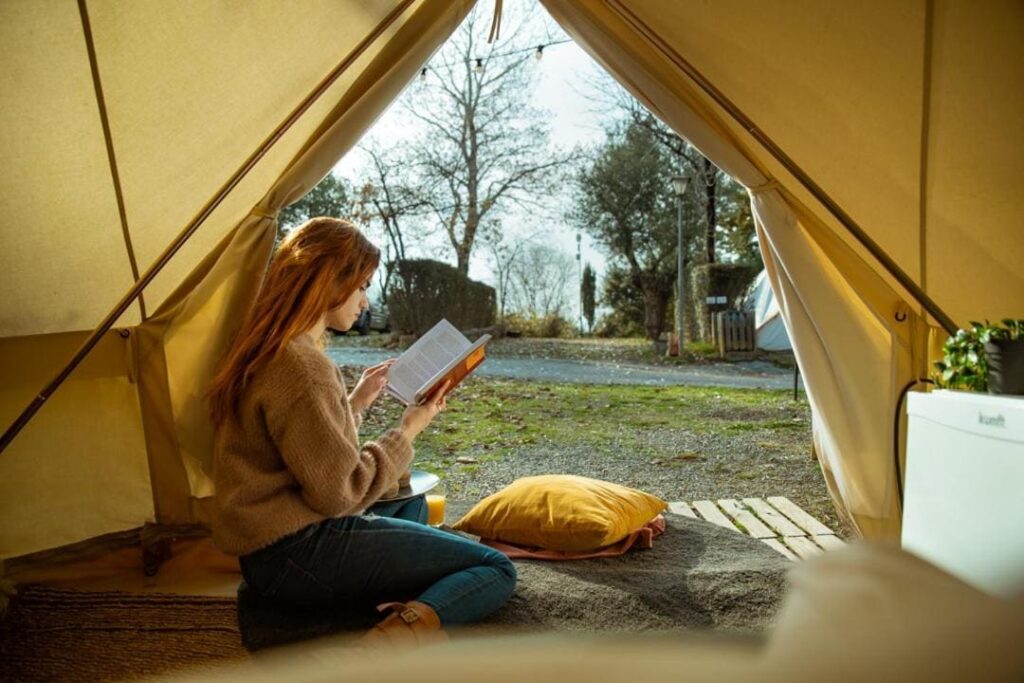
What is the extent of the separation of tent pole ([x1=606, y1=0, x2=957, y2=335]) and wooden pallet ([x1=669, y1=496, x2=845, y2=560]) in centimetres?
79

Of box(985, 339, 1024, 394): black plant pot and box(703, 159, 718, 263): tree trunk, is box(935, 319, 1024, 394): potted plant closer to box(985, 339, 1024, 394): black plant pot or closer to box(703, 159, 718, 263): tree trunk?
box(985, 339, 1024, 394): black plant pot

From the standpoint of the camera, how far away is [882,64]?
2189mm

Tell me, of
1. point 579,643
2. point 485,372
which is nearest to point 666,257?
point 485,372

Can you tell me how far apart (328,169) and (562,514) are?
4.00ft

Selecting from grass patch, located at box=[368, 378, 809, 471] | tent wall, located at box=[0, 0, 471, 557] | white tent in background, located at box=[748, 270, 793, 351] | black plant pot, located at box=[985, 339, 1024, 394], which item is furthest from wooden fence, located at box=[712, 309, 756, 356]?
black plant pot, located at box=[985, 339, 1024, 394]

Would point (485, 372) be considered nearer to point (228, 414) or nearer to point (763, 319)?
point (763, 319)

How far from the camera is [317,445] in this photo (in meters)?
1.53

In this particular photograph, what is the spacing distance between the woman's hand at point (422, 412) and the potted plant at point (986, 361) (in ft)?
3.84

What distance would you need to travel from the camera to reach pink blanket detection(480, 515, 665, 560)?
2.21m

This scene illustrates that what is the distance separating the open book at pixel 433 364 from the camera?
1854 millimetres

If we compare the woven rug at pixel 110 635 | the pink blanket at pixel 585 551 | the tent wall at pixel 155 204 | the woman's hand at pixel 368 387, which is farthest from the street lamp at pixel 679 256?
the woven rug at pixel 110 635

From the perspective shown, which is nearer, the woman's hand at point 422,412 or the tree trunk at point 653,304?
the woman's hand at point 422,412

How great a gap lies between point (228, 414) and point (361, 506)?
1.12 feet

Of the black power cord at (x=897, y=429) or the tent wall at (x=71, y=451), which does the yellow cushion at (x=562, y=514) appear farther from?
the tent wall at (x=71, y=451)
